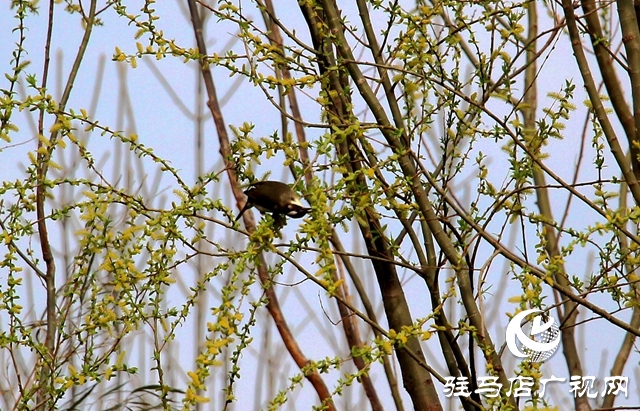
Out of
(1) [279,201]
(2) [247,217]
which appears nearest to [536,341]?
(1) [279,201]

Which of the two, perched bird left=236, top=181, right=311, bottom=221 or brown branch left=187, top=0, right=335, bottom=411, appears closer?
perched bird left=236, top=181, right=311, bottom=221

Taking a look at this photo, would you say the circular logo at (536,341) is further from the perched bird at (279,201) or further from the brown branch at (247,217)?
the brown branch at (247,217)

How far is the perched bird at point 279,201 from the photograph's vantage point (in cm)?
265

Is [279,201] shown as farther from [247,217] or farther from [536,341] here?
[247,217]

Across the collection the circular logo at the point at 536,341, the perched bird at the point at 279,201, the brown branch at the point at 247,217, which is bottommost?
the circular logo at the point at 536,341

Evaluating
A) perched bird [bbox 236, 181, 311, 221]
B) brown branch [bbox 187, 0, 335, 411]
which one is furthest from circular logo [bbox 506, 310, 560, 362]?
brown branch [bbox 187, 0, 335, 411]

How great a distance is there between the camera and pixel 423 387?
300cm

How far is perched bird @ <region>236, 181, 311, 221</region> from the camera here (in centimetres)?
265

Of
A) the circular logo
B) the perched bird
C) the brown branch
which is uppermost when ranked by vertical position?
the brown branch

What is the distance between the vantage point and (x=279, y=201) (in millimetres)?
2652

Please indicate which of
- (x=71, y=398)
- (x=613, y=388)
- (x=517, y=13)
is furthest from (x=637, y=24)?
(x=71, y=398)

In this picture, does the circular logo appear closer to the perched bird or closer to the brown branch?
the perched bird

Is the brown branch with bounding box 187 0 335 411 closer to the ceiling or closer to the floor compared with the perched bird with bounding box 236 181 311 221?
closer to the ceiling

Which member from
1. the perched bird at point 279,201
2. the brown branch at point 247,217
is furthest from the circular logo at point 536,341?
the brown branch at point 247,217
